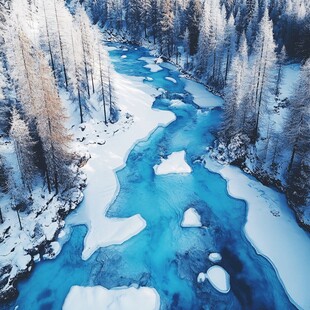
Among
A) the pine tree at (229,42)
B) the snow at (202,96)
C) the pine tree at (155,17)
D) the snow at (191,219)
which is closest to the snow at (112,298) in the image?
the snow at (191,219)

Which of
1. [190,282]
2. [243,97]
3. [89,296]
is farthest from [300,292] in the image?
[243,97]

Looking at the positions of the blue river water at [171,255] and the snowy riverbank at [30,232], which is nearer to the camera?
the blue river water at [171,255]

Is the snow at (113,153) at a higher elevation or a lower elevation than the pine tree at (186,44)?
lower

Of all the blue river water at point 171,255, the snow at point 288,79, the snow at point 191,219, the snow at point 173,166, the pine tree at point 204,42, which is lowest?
the blue river water at point 171,255

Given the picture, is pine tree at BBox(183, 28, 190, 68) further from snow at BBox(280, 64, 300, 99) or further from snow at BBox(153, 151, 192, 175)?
snow at BBox(153, 151, 192, 175)

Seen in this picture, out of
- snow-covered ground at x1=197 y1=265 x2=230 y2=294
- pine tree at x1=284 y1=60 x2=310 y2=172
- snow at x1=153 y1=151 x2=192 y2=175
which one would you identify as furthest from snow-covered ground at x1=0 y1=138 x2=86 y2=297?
pine tree at x1=284 y1=60 x2=310 y2=172

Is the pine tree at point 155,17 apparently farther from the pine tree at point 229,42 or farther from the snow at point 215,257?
the snow at point 215,257
